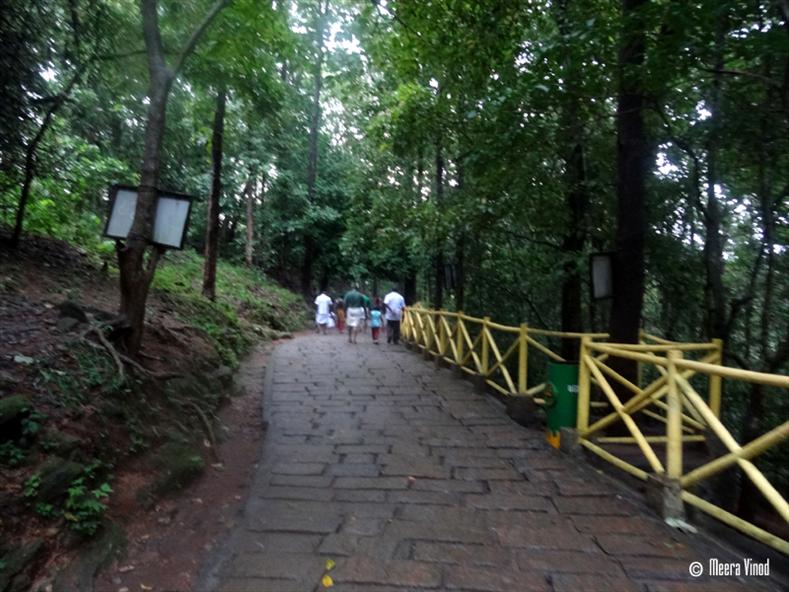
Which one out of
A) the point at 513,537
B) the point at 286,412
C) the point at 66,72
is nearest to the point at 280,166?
the point at 66,72

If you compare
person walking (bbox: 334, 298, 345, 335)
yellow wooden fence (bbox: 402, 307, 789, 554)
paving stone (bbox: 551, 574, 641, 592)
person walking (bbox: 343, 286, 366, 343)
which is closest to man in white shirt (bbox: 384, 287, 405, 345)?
person walking (bbox: 343, 286, 366, 343)

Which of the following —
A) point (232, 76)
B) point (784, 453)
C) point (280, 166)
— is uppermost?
point (280, 166)

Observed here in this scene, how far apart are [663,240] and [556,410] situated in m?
4.10

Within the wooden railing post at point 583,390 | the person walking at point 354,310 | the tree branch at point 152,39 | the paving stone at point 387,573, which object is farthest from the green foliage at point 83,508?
the person walking at point 354,310

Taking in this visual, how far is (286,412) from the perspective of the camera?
7.07m

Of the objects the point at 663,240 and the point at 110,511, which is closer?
the point at 110,511

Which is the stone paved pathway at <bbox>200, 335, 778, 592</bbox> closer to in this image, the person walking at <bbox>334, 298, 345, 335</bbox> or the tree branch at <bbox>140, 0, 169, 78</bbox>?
the tree branch at <bbox>140, 0, 169, 78</bbox>

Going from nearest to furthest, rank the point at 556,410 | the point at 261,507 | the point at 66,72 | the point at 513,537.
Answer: the point at 513,537 < the point at 261,507 < the point at 556,410 < the point at 66,72

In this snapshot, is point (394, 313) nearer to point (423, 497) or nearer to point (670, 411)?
point (423, 497)

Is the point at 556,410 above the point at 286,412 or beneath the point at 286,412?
above

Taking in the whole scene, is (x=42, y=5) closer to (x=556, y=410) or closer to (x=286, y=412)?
(x=286, y=412)

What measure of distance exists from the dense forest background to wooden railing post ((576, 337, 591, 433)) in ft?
4.33

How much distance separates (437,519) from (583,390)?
→ 2.00m

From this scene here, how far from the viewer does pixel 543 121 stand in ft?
22.1
